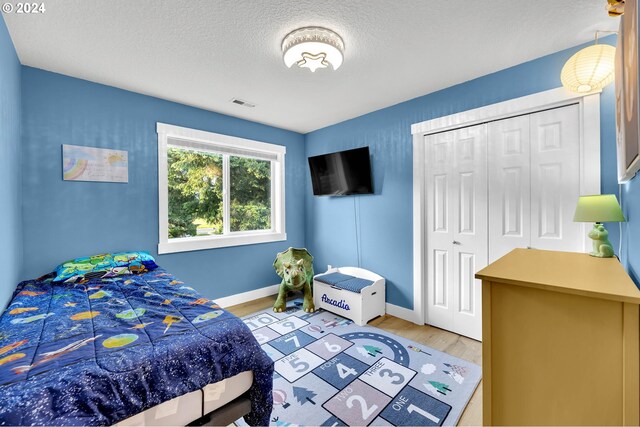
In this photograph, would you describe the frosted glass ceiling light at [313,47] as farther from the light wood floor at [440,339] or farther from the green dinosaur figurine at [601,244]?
the light wood floor at [440,339]

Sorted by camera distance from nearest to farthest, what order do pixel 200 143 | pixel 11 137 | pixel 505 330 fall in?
pixel 505 330 < pixel 11 137 < pixel 200 143

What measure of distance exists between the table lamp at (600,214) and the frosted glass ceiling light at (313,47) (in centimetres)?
180

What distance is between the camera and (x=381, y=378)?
6.64 ft

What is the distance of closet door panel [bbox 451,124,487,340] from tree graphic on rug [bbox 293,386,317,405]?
1.69 metres

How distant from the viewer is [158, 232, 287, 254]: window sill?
302cm

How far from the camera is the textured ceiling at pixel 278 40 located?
166 cm

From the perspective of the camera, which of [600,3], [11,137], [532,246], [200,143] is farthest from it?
[200,143]

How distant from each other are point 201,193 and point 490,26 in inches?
127

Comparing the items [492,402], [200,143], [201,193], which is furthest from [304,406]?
[200,143]

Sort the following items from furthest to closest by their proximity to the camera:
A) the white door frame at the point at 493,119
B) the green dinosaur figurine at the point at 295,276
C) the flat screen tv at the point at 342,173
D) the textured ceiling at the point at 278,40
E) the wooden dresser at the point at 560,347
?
the flat screen tv at the point at 342,173 → the green dinosaur figurine at the point at 295,276 → the white door frame at the point at 493,119 → the textured ceiling at the point at 278,40 → the wooden dresser at the point at 560,347

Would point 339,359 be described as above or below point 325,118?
below

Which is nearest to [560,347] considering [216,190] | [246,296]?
[246,296]

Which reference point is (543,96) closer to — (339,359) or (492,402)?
(492,402)

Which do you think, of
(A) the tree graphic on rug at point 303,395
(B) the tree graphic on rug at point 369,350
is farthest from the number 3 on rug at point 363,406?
(B) the tree graphic on rug at point 369,350
